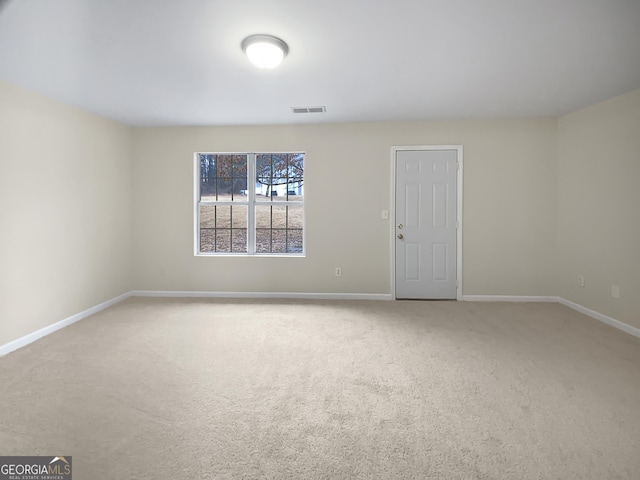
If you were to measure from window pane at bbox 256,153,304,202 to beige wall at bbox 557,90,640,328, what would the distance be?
3411 mm

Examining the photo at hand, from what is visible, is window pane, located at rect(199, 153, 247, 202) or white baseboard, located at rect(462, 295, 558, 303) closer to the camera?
white baseboard, located at rect(462, 295, 558, 303)

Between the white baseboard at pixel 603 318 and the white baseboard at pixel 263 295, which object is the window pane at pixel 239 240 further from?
the white baseboard at pixel 603 318

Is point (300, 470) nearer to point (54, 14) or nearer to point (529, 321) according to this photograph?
point (54, 14)

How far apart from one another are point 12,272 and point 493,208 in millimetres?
5284

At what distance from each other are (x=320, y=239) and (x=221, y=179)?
5.59 feet

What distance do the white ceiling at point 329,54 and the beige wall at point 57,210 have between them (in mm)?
309

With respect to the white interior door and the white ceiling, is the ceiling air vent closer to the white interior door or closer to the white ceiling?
the white ceiling

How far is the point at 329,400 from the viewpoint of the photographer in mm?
2082

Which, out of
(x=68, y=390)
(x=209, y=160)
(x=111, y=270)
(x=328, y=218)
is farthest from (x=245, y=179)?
(x=68, y=390)

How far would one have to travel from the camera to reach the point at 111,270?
433 centimetres

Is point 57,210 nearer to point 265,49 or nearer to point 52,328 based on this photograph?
point 52,328

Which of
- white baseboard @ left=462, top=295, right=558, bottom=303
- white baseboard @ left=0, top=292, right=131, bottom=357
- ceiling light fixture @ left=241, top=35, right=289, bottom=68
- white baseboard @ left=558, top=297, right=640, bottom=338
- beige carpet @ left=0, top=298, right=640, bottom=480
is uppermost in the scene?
ceiling light fixture @ left=241, top=35, right=289, bottom=68

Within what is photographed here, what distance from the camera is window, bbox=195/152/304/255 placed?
186 inches

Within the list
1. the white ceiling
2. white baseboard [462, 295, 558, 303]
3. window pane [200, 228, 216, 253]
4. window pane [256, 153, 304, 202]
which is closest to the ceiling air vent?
the white ceiling
